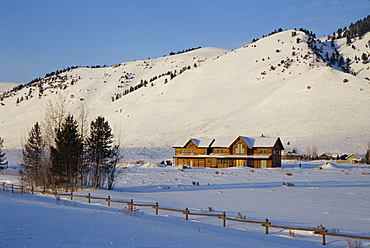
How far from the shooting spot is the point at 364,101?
321 ft

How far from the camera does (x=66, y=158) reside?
32.5 metres

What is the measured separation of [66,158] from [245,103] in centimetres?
8972

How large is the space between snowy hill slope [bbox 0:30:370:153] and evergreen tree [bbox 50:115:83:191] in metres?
59.7

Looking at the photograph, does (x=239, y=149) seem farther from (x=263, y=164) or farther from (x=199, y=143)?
(x=199, y=143)

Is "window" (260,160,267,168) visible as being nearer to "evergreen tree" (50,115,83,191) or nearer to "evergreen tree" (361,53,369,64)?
"evergreen tree" (50,115,83,191)

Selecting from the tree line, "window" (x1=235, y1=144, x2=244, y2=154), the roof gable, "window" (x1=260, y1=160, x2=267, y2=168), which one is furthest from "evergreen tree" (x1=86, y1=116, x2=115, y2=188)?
"window" (x1=260, y1=160, x2=267, y2=168)

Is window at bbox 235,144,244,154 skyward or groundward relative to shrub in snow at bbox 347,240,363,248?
skyward

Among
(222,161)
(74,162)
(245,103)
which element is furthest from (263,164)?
(245,103)

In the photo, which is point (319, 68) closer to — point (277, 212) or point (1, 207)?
point (277, 212)

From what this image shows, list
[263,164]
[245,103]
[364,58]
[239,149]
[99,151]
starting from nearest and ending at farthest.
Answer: [99,151] < [263,164] < [239,149] < [245,103] < [364,58]

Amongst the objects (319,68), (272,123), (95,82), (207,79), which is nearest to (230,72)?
(207,79)

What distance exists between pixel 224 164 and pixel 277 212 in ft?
143

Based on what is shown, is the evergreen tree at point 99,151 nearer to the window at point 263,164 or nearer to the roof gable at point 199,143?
the roof gable at point 199,143

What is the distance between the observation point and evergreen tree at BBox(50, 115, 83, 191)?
32188 millimetres
